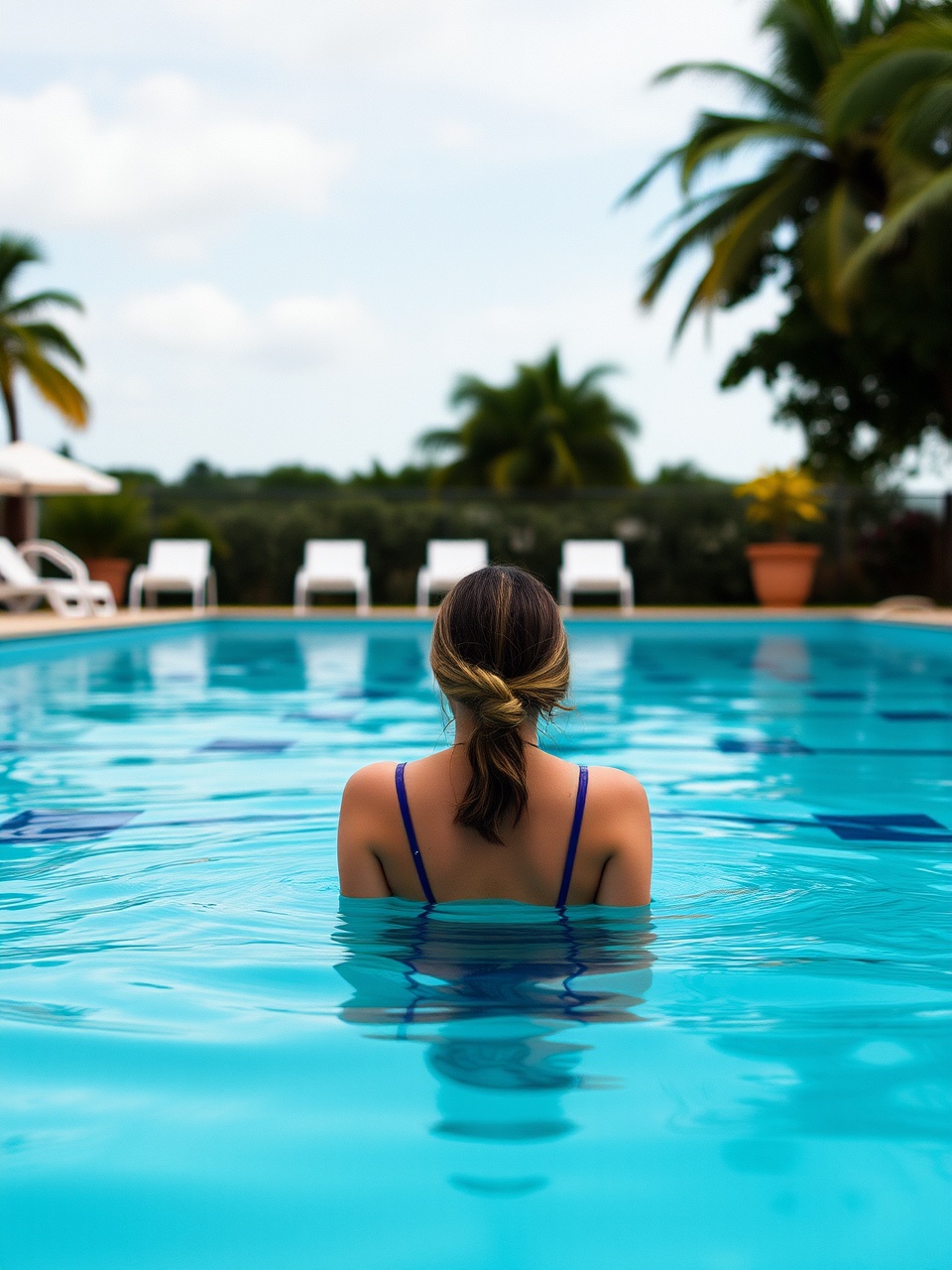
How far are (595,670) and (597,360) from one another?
23046mm

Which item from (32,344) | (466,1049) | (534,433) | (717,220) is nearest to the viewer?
(466,1049)

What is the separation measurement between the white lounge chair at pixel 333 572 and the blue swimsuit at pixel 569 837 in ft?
46.5

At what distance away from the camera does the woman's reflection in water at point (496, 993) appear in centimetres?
183

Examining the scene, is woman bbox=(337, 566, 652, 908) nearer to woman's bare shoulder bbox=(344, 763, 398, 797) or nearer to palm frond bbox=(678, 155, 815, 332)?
woman's bare shoulder bbox=(344, 763, 398, 797)

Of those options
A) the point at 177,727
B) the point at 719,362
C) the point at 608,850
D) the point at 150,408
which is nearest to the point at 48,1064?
the point at 608,850

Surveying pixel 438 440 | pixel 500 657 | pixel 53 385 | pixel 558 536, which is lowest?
pixel 500 657

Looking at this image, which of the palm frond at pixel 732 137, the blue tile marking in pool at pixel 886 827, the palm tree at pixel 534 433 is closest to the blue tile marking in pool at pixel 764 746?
the blue tile marking in pool at pixel 886 827

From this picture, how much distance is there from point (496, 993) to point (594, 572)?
15.2 metres

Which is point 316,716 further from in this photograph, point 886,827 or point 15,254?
point 15,254

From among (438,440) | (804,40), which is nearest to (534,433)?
(438,440)

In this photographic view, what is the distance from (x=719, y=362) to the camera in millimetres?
20375

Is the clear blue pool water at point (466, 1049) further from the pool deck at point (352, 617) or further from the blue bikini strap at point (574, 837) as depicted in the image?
the pool deck at point (352, 617)

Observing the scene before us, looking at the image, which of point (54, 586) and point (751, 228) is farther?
point (751, 228)

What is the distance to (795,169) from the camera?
18.7 metres
